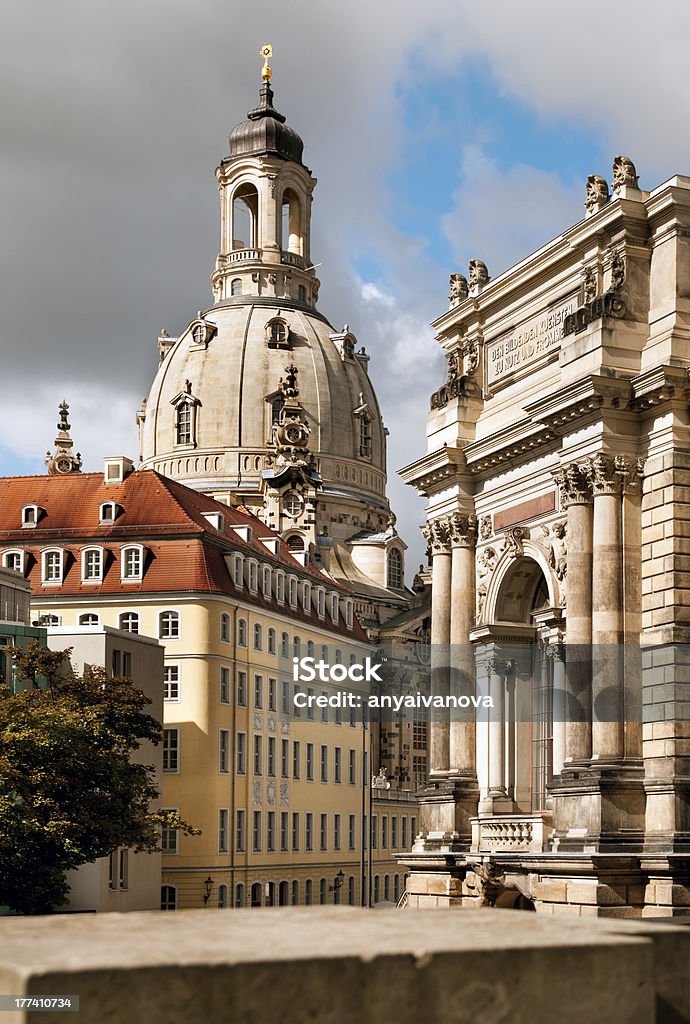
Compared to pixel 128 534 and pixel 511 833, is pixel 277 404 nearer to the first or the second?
pixel 128 534

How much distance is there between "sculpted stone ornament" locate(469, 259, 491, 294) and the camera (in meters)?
51.3

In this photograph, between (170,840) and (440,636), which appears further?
(170,840)

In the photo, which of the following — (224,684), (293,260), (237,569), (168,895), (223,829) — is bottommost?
(168,895)

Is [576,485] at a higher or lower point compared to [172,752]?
higher

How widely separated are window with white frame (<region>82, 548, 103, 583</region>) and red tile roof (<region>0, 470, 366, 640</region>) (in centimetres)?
28

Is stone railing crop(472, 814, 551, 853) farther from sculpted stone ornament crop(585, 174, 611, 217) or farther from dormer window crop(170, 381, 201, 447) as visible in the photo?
dormer window crop(170, 381, 201, 447)

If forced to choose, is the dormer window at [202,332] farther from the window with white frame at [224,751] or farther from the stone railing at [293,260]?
the window with white frame at [224,751]

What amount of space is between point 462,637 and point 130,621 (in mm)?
41440

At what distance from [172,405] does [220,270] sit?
17029 millimetres

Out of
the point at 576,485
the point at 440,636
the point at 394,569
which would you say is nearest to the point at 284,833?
the point at 440,636

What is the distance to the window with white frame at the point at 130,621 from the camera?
87.6 metres

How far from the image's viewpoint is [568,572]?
138ft

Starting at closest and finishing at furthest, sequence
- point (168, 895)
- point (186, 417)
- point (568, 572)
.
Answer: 1. point (568, 572)
2. point (168, 895)
3. point (186, 417)

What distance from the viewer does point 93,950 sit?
25.8 ft
